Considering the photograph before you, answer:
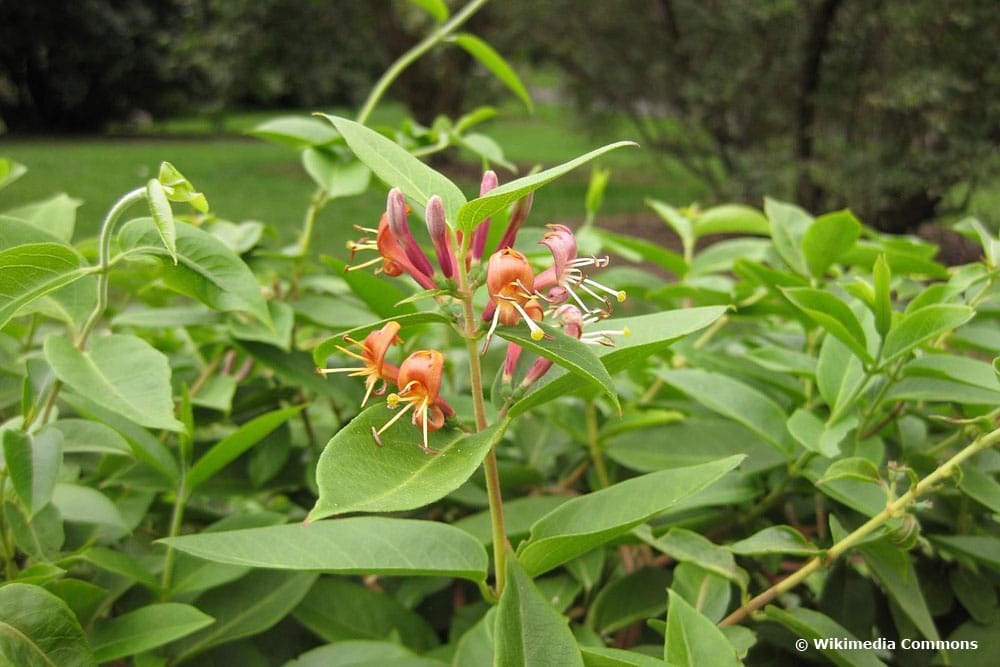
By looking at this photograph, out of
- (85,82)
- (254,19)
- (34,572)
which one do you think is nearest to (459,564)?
(34,572)

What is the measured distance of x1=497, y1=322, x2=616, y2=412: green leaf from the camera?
23.8 inches

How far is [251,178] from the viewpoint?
12.7 metres

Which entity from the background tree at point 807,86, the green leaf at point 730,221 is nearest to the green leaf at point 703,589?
the green leaf at point 730,221

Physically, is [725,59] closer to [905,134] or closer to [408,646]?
[905,134]

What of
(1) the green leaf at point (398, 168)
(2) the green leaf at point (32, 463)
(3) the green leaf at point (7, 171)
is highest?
(1) the green leaf at point (398, 168)

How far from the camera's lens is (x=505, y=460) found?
1.22 metres

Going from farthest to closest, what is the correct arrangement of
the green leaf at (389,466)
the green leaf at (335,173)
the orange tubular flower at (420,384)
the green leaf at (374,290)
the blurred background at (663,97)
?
the blurred background at (663,97), the green leaf at (335,173), the green leaf at (374,290), the orange tubular flower at (420,384), the green leaf at (389,466)

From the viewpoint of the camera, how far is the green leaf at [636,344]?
0.69 metres

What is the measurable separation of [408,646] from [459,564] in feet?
0.87

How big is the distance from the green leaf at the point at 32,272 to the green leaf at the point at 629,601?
633 mm

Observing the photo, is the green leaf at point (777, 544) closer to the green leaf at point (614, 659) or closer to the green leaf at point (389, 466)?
the green leaf at point (614, 659)

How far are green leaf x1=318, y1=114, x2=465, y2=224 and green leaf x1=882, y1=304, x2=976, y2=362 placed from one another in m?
0.51

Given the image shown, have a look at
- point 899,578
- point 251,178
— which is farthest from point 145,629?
point 251,178

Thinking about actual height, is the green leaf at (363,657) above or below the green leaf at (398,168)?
below
